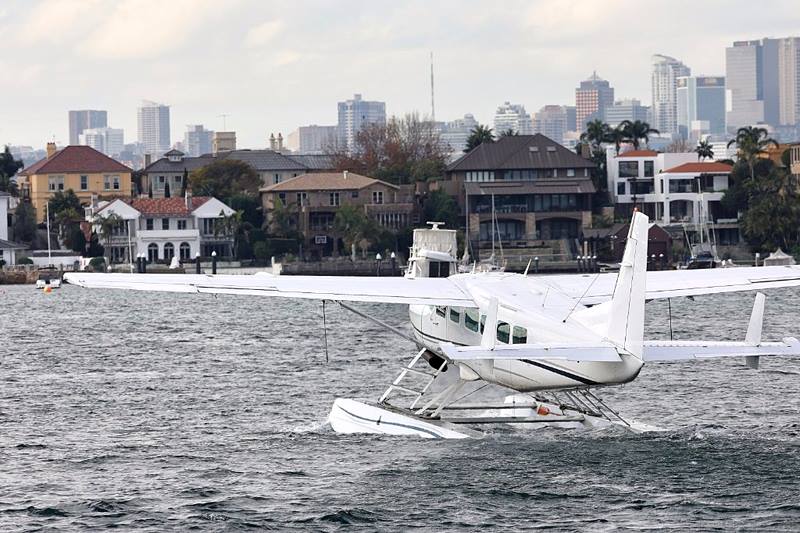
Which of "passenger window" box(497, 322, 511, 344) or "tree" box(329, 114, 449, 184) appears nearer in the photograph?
"passenger window" box(497, 322, 511, 344)

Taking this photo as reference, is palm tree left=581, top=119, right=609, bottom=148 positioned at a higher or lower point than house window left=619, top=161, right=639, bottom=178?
higher

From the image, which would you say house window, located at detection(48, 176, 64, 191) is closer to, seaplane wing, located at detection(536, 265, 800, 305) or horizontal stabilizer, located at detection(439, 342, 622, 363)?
seaplane wing, located at detection(536, 265, 800, 305)

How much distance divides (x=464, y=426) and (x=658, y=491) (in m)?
5.68

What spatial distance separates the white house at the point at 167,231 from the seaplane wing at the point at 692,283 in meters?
82.2

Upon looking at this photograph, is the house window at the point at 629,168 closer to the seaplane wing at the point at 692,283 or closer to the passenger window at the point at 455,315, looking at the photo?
the seaplane wing at the point at 692,283

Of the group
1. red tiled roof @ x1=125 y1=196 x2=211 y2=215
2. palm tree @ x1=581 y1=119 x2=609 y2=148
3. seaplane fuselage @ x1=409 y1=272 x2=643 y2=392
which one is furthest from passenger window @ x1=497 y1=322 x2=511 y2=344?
palm tree @ x1=581 y1=119 x2=609 y2=148

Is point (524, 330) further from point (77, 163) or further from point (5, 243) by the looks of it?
point (77, 163)

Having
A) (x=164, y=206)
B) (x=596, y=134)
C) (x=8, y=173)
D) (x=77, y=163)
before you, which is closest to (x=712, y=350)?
(x=164, y=206)

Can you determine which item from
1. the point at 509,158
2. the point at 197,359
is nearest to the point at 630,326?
the point at 197,359

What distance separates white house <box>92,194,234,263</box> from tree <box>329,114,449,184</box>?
665 inches

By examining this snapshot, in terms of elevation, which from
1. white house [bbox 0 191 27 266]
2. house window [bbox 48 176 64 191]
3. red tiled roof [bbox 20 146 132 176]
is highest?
red tiled roof [bbox 20 146 132 176]

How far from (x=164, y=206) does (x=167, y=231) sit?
87.3 inches

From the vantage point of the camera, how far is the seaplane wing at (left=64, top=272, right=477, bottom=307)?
88.1 feet

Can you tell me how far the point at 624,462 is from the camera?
985 inches
